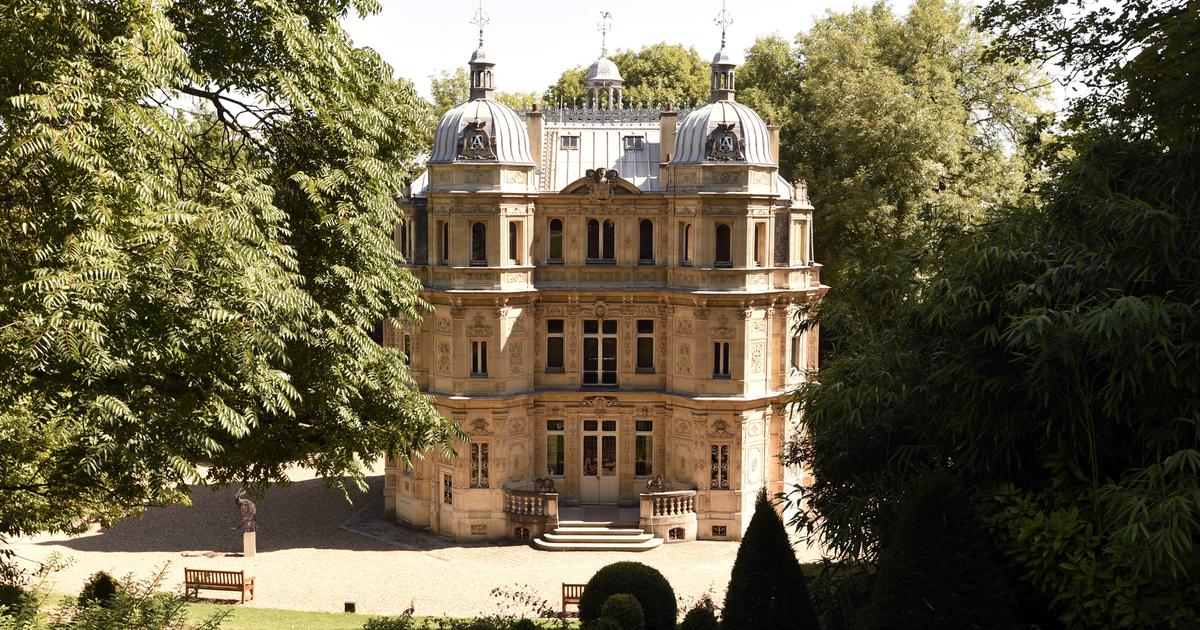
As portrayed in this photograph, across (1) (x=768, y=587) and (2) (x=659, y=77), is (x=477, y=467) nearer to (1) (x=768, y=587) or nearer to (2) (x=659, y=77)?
(1) (x=768, y=587)

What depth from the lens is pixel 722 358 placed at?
29922mm

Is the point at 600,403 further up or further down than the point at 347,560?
further up

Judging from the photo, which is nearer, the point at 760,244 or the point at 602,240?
the point at 760,244

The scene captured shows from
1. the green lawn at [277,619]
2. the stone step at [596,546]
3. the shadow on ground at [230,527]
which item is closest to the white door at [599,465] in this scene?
the stone step at [596,546]

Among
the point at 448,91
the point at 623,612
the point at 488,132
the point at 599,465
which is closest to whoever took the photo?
the point at 623,612

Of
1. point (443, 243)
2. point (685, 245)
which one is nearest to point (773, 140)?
point (685, 245)

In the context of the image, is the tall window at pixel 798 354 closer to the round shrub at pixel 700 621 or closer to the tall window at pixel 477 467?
the tall window at pixel 477 467

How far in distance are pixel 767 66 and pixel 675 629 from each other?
25354mm

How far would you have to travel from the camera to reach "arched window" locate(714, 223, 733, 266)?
97.3 ft

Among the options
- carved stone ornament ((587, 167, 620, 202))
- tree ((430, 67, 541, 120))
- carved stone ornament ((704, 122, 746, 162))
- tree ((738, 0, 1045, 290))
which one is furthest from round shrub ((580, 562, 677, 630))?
tree ((430, 67, 541, 120))

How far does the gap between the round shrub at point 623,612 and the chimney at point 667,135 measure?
1523 cm

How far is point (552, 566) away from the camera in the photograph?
2692 cm

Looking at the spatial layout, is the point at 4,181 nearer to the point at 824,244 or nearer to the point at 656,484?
the point at 656,484

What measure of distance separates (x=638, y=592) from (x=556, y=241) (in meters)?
12.6
